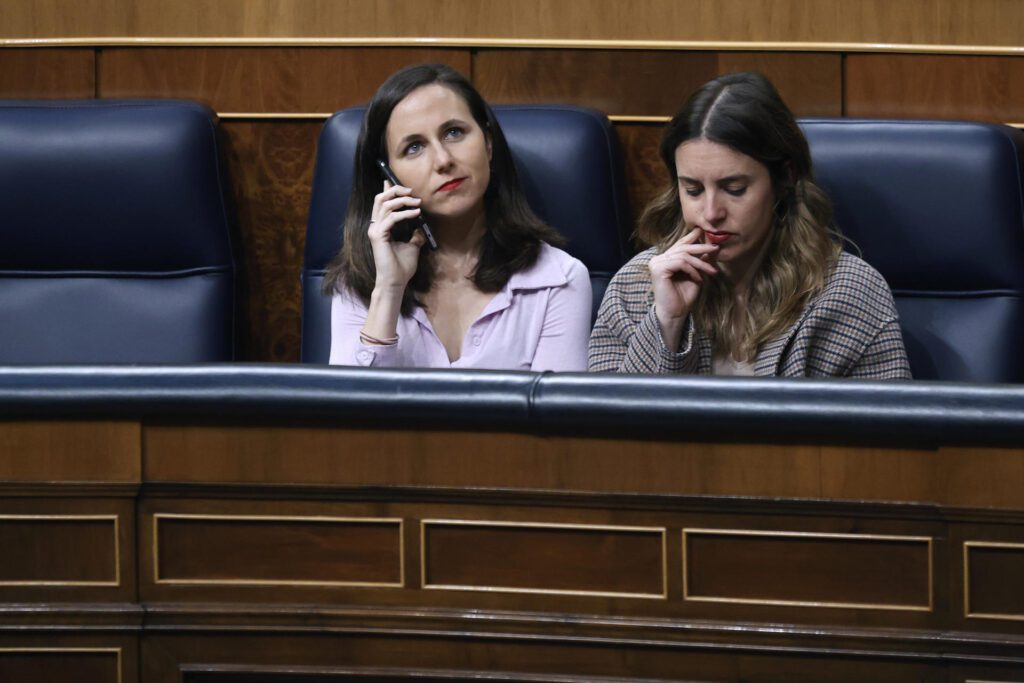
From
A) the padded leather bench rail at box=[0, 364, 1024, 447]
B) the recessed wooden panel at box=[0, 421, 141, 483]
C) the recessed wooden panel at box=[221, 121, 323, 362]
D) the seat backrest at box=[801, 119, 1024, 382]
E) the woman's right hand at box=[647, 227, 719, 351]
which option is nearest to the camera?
the padded leather bench rail at box=[0, 364, 1024, 447]

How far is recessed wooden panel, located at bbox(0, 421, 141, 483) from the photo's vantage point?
35.2 inches

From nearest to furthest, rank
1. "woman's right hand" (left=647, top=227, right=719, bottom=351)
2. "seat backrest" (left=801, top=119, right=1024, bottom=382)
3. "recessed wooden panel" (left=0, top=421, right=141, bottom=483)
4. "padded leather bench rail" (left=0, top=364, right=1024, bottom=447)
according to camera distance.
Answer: "padded leather bench rail" (left=0, top=364, right=1024, bottom=447), "recessed wooden panel" (left=0, top=421, right=141, bottom=483), "woman's right hand" (left=647, top=227, right=719, bottom=351), "seat backrest" (left=801, top=119, right=1024, bottom=382)

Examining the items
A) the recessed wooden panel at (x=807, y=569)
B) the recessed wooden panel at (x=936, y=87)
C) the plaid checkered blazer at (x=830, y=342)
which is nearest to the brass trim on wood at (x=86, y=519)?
the recessed wooden panel at (x=807, y=569)

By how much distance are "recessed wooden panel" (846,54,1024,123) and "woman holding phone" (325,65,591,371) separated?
380 millimetres

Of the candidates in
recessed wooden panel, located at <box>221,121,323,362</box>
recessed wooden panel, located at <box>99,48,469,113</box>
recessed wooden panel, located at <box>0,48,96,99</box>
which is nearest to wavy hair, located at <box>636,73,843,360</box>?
recessed wooden panel, located at <box>99,48,469,113</box>

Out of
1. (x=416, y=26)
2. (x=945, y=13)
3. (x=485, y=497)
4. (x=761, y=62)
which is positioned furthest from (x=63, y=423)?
(x=945, y=13)

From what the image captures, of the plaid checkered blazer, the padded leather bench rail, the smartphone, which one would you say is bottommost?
the padded leather bench rail

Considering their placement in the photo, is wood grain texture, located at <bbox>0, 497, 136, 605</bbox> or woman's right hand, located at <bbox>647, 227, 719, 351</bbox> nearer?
wood grain texture, located at <bbox>0, 497, 136, 605</bbox>

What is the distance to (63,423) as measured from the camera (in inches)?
35.3

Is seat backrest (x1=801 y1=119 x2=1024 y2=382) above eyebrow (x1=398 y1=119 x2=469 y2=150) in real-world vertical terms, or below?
below

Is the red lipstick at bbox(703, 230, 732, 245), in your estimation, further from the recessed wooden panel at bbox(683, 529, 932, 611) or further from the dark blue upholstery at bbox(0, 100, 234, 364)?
the dark blue upholstery at bbox(0, 100, 234, 364)

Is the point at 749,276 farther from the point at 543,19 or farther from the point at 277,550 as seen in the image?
the point at 277,550

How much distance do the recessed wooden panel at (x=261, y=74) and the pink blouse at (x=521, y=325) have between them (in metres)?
0.28

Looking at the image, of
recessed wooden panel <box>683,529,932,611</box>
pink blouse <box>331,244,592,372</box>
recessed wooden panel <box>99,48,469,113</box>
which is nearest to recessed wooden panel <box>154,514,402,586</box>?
recessed wooden panel <box>683,529,932,611</box>
